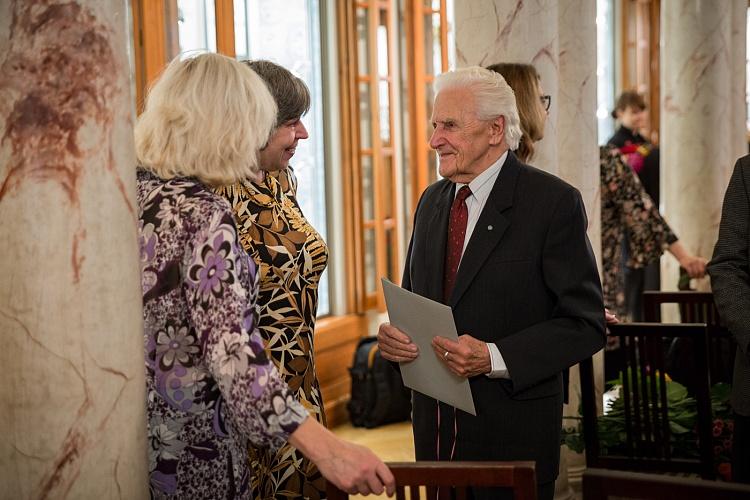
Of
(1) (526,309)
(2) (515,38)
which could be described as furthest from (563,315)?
(2) (515,38)

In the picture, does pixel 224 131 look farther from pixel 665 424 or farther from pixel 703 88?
pixel 703 88

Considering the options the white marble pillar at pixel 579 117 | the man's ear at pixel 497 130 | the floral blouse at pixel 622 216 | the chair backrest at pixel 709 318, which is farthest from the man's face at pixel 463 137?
the floral blouse at pixel 622 216

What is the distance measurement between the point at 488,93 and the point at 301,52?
3.77 meters

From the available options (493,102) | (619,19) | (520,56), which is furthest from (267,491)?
(619,19)

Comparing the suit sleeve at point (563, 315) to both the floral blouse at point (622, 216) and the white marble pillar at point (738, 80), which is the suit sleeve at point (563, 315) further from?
the white marble pillar at point (738, 80)

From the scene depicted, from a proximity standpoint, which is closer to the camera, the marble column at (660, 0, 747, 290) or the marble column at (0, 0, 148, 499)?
the marble column at (0, 0, 148, 499)

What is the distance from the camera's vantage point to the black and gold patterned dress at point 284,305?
2443 mm

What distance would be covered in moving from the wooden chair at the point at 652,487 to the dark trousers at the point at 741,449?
3.93 ft

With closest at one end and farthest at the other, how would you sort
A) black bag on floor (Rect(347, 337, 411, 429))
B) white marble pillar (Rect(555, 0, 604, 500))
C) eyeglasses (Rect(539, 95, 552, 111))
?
1. eyeglasses (Rect(539, 95, 552, 111))
2. white marble pillar (Rect(555, 0, 604, 500))
3. black bag on floor (Rect(347, 337, 411, 429))

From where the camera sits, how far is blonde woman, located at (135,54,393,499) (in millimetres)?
1734

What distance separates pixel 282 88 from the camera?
8.22ft

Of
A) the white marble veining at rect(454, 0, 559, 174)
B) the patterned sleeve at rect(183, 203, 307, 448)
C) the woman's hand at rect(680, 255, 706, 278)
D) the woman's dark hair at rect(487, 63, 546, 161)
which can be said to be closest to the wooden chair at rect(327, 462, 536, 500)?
the patterned sleeve at rect(183, 203, 307, 448)

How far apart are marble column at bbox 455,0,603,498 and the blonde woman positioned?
5.97 ft

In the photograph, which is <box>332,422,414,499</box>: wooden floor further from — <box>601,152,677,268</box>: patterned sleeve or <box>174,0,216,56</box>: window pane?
<box>174,0,216,56</box>: window pane
